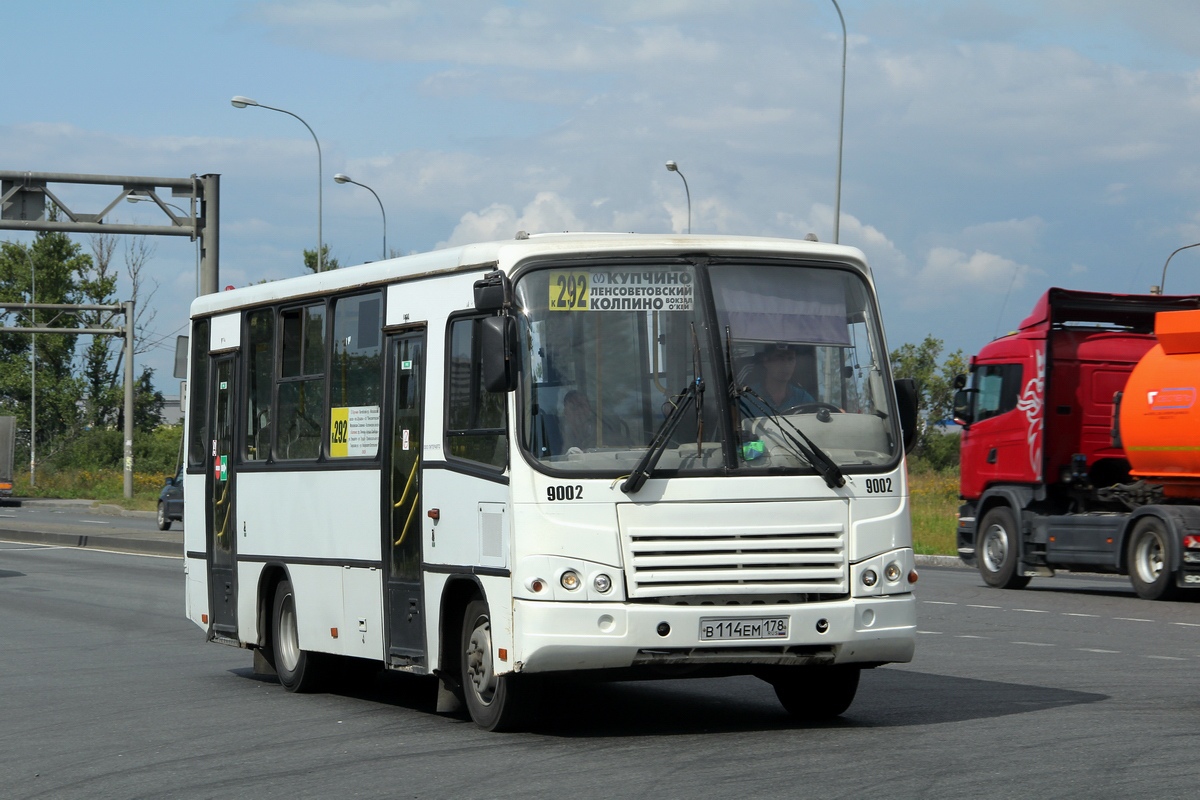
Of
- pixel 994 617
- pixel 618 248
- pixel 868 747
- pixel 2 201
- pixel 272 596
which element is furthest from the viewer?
pixel 2 201

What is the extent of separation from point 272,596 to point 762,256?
4.84 m

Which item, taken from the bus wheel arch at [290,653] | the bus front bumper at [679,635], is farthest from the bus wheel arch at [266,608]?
the bus front bumper at [679,635]

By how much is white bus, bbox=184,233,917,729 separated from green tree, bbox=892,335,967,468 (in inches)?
2583

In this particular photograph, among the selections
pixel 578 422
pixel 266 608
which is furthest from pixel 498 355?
pixel 266 608

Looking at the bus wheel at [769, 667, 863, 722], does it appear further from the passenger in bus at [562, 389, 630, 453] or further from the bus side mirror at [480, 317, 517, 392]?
the bus side mirror at [480, 317, 517, 392]

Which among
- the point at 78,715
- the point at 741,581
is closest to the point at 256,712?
the point at 78,715

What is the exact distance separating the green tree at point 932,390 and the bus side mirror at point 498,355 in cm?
6665

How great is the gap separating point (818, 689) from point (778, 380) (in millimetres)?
1871

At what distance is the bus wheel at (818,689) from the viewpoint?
10227 millimetres

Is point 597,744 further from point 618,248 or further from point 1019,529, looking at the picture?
point 1019,529

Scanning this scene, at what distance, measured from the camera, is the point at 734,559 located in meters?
9.29

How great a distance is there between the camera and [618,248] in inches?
384

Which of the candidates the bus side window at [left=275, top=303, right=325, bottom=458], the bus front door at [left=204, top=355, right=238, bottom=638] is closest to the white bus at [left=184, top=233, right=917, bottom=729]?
the bus side window at [left=275, top=303, right=325, bottom=458]

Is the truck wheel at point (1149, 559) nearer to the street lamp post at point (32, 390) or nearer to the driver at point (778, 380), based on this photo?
the driver at point (778, 380)
